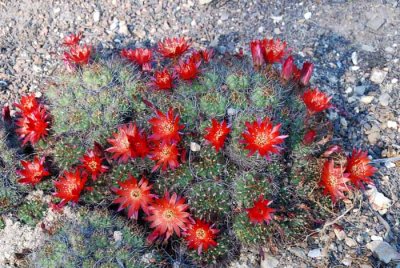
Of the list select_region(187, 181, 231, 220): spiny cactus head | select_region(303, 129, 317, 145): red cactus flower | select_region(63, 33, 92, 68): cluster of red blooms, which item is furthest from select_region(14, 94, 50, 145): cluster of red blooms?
select_region(303, 129, 317, 145): red cactus flower

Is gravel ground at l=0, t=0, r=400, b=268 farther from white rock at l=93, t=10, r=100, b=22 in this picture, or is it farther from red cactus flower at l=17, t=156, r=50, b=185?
red cactus flower at l=17, t=156, r=50, b=185

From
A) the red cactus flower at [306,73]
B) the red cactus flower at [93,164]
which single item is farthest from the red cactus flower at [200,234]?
the red cactus flower at [306,73]

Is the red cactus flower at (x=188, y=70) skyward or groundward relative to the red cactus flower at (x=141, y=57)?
skyward

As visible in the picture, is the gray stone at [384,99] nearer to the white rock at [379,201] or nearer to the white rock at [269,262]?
the white rock at [379,201]

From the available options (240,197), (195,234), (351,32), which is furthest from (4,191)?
(351,32)

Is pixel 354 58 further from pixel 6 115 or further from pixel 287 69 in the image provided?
pixel 6 115

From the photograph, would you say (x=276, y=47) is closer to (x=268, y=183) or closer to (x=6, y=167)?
(x=268, y=183)
